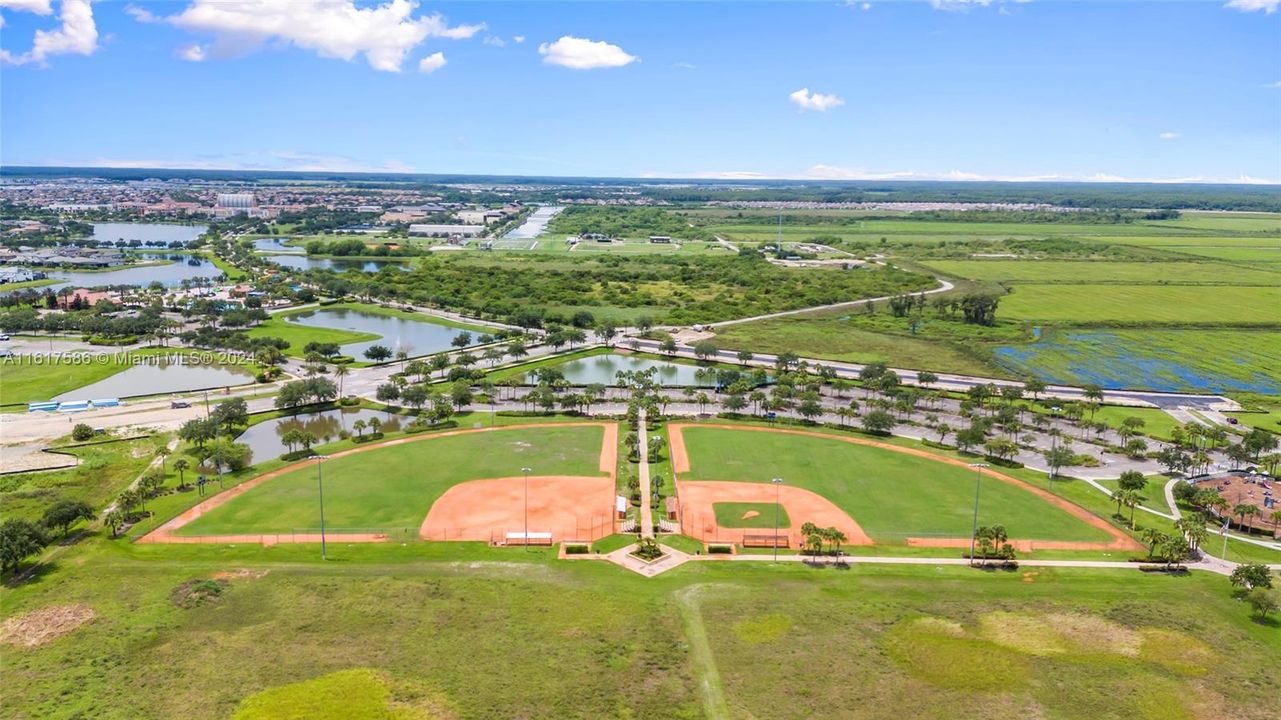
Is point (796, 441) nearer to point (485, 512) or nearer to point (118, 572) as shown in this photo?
point (485, 512)

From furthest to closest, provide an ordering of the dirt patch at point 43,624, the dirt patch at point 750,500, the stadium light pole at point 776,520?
1. the dirt patch at point 750,500
2. the stadium light pole at point 776,520
3. the dirt patch at point 43,624

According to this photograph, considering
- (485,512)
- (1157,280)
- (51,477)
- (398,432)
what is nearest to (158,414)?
(51,477)

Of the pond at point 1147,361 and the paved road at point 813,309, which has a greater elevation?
the paved road at point 813,309

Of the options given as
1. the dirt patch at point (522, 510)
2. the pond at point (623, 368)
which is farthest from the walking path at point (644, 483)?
the pond at point (623, 368)

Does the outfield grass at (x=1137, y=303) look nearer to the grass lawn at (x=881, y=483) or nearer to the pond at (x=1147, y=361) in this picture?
the pond at (x=1147, y=361)

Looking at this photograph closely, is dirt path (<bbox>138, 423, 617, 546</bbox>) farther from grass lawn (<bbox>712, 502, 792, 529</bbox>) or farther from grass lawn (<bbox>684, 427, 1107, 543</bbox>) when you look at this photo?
grass lawn (<bbox>712, 502, 792, 529</bbox>)

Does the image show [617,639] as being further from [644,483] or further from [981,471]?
[981,471]
